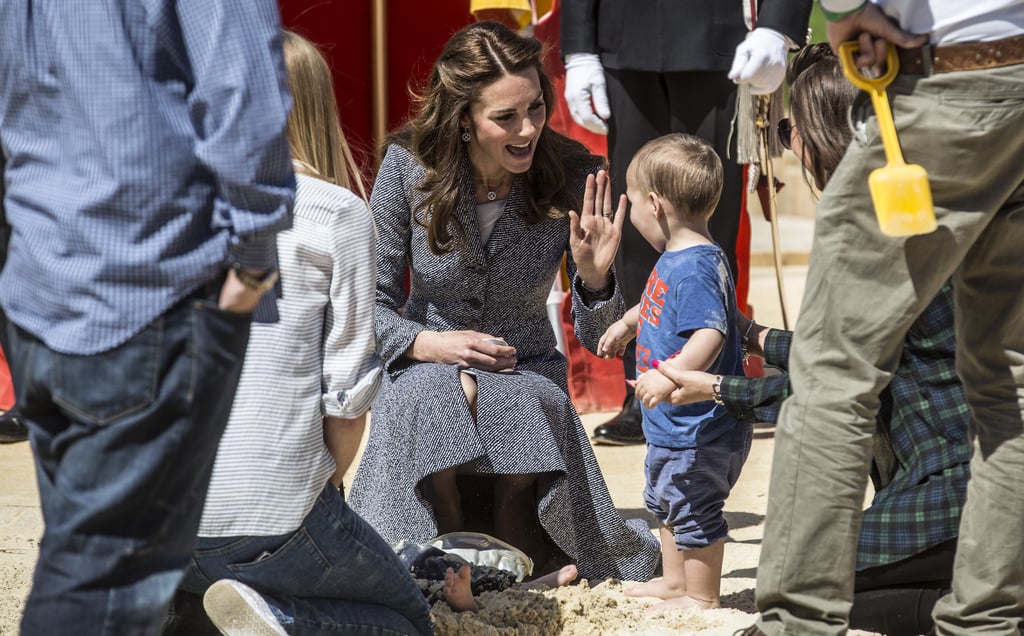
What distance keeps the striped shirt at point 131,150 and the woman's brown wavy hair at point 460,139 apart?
1402 mm

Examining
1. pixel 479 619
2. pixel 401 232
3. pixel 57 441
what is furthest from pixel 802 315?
pixel 401 232

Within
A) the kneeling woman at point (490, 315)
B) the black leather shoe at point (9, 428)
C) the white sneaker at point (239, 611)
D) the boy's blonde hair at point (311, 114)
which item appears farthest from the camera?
the black leather shoe at point (9, 428)

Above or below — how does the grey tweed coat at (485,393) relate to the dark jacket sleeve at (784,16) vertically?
below

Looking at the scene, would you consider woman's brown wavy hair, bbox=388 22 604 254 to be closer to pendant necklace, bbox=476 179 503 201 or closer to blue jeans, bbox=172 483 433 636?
pendant necklace, bbox=476 179 503 201

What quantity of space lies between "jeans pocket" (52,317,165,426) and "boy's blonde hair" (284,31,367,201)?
77 centimetres

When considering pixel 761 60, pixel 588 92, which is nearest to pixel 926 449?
pixel 761 60

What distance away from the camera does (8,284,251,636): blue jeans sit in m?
1.47

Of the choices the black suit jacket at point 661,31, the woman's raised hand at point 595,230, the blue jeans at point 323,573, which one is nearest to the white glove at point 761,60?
the black suit jacket at point 661,31

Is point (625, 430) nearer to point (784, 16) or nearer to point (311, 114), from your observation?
point (784, 16)

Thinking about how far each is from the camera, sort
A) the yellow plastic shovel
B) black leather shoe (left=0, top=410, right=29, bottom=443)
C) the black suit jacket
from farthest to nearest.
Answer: black leather shoe (left=0, top=410, right=29, bottom=443)
the black suit jacket
the yellow plastic shovel

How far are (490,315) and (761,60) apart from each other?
107cm

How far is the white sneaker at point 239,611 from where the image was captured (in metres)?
1.97

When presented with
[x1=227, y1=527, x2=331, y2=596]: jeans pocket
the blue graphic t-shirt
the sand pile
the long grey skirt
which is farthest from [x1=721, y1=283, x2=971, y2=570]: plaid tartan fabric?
[x1=227, y1=527, x2=331, y2=596]: jeans pocket

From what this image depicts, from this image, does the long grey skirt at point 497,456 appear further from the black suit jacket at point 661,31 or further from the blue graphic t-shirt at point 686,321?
the black suit jacket at point 661,31
